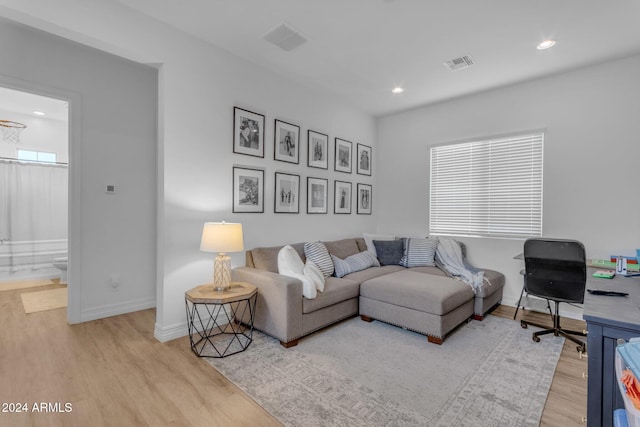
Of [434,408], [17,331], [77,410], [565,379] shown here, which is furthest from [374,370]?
[17,331]

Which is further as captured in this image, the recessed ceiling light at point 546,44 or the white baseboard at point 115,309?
the white baseboard at point 115,309

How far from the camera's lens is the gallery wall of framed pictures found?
3.39 metres

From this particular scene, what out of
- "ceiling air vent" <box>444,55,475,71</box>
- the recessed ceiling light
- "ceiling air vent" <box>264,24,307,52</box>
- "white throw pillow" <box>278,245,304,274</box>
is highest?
"ceiling air vent" <box>264,24,307,52</box>

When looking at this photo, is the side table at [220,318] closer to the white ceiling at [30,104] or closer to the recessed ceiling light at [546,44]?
the recessed ceiling light at [546,44]

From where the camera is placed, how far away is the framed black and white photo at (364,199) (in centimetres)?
501

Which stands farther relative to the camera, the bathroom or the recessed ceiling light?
the bathroom

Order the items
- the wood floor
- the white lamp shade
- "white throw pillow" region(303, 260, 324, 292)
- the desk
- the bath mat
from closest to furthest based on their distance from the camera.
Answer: the desk → the wood floor → the white lamp shade → "white throw pillow" region(303, 260, 324, 292) → the bath mat

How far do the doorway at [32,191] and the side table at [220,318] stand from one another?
3170 millimetres

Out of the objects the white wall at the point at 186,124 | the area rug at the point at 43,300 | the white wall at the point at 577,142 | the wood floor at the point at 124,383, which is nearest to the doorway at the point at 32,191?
the area rug at the point at 43,300

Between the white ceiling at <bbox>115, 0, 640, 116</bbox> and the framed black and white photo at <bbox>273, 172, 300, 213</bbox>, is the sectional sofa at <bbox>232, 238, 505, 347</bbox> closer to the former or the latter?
the framed black and white photo at <bbox>273, 172, 300, 213</bbox>

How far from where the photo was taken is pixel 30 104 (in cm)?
487

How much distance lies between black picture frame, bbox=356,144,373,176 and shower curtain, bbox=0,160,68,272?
548cm

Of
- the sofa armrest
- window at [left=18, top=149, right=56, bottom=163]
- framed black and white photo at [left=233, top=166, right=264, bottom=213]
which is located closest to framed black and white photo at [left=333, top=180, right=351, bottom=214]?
framed black and white photo at [left=233, top=166, right=264, bottom=213]

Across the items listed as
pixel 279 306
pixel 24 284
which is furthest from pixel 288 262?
pixel 24 284
